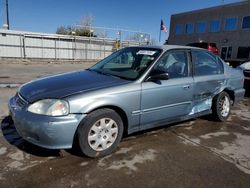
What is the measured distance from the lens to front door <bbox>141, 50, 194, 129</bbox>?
3.56 m

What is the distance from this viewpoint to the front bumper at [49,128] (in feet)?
9.14

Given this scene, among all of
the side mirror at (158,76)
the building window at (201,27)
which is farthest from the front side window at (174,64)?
the building window at (201,27)

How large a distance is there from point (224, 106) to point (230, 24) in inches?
930

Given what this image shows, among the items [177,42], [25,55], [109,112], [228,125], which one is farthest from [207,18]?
[109,112]

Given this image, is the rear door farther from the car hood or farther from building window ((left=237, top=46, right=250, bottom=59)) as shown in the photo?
building window ((left=237, top=46, right=250, bottom=59))

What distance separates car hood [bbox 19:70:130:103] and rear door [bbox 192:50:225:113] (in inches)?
61.3

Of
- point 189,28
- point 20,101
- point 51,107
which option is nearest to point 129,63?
point 51,107

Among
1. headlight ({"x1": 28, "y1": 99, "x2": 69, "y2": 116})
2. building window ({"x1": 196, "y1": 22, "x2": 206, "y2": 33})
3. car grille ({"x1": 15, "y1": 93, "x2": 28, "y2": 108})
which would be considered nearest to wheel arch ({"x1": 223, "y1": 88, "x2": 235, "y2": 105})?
headlight ({"x1": 28, "y1": 99, "x2": 69, "y2": 116})

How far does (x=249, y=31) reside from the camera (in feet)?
76.5

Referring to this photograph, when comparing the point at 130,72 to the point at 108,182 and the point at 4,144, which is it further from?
the point at 4,144

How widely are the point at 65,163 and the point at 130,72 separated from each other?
1.67m

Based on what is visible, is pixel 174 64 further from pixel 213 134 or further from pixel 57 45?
pixel 57 45

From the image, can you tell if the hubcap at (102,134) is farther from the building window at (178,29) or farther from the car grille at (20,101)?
the building window at (178,29)

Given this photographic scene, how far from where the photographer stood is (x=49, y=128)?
2.78 m
